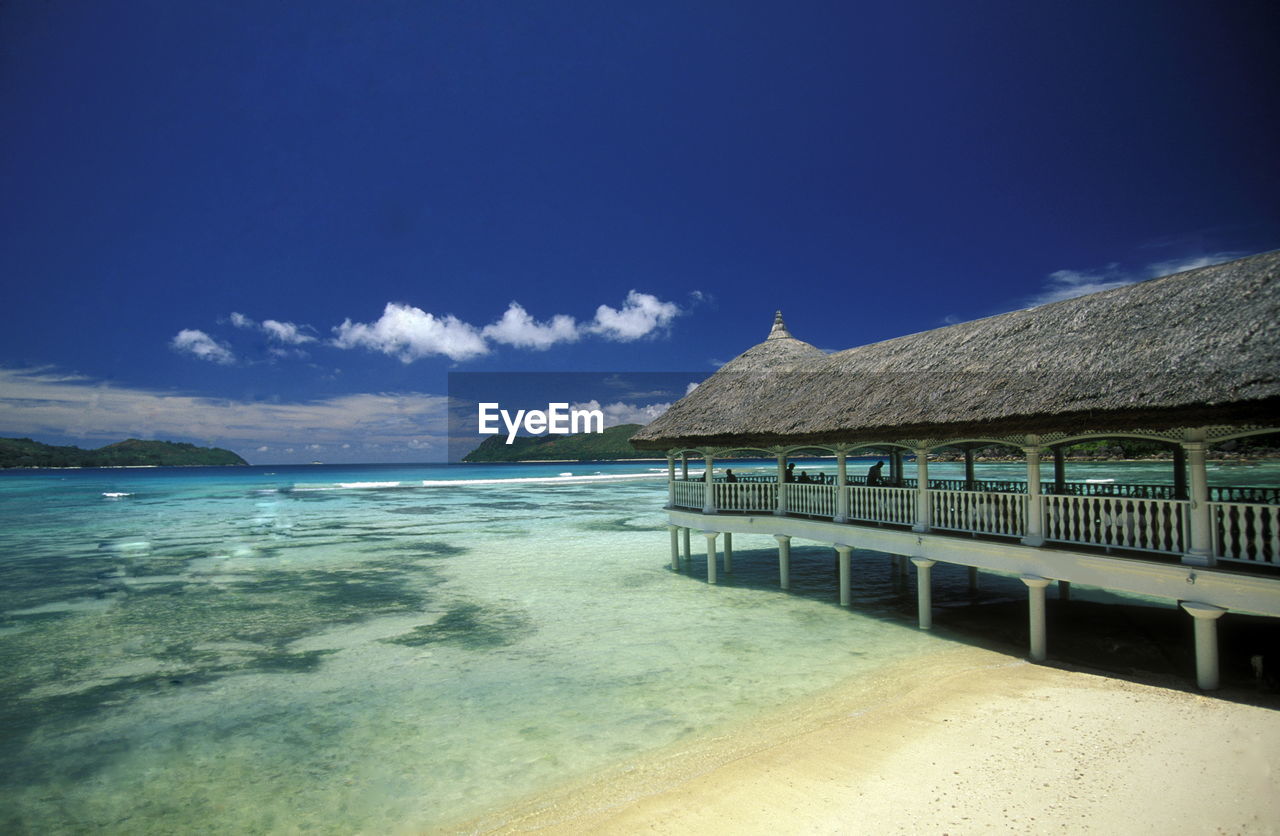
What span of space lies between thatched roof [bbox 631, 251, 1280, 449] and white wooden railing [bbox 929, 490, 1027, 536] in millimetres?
941

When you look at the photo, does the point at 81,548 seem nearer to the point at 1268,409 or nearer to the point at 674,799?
the point at 674,799

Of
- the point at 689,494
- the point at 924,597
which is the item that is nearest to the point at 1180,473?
the point at 924,597

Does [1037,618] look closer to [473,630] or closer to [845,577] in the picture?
[845,577]

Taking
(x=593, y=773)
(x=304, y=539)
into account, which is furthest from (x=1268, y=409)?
(x=304, y=539)

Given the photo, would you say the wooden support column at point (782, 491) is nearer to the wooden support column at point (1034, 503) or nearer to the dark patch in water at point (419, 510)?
the wooden support column at point (1034, 503)

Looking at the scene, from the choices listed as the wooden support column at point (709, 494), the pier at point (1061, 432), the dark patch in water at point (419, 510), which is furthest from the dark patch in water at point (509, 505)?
the pier at point (1061, 432)

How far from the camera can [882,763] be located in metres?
5.47

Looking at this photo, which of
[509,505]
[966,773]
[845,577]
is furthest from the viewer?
[509,505]

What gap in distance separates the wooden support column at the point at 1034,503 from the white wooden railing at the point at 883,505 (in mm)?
1732

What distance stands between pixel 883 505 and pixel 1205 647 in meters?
4.07

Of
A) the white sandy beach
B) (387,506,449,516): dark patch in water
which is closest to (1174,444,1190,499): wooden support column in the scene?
the white sandy beach

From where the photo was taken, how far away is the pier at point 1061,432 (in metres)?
6.26

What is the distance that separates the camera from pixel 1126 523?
689cm

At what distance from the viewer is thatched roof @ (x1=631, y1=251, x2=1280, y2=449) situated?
6207 mm
